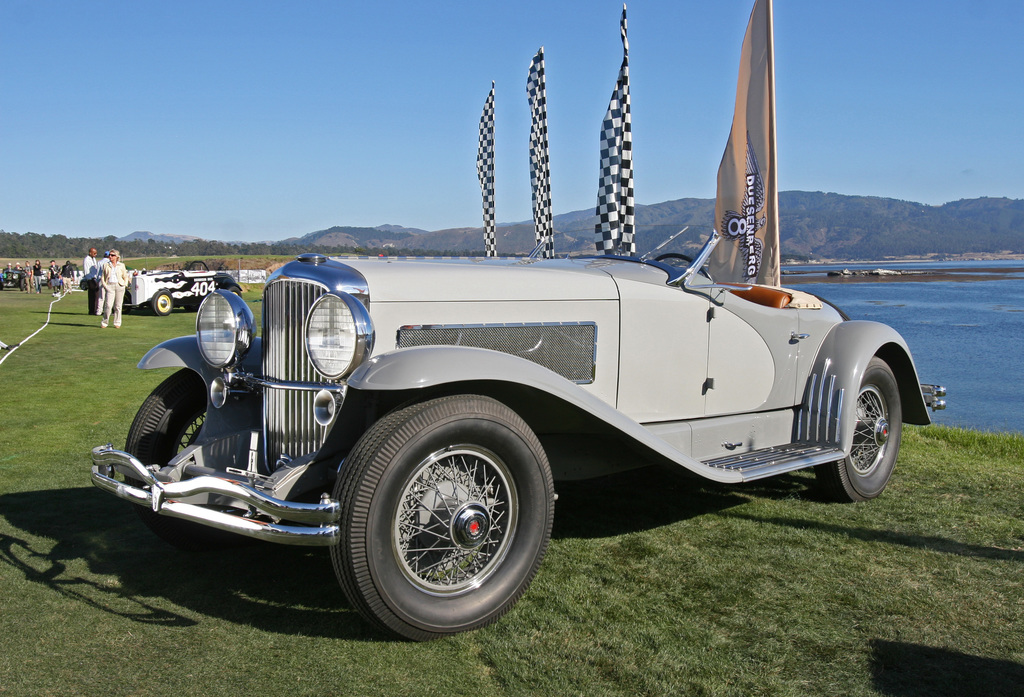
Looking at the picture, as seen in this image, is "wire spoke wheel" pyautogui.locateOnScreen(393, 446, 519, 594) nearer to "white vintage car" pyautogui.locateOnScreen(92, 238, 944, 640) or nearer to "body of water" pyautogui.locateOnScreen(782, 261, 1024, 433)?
"white vintage car" pyautogui.locateOnScreen(92, 238, 944, 640)

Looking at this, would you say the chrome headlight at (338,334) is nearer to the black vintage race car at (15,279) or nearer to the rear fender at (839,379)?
the rear fender at (839,379)

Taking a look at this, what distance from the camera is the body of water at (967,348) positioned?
9562mm

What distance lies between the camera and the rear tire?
11.5 feet

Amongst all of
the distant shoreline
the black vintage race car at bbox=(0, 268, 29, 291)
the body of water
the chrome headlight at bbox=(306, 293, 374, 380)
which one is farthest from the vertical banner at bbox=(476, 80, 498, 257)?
the distant shoreline

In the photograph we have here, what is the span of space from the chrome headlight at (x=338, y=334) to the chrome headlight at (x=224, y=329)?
2.08ft

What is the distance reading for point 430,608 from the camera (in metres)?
2.67

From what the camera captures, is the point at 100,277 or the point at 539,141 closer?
the point at 539,141

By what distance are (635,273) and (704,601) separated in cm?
162

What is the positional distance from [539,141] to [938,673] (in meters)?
12.4

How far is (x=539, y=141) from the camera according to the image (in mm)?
13828

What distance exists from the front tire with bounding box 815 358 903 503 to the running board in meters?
0.18

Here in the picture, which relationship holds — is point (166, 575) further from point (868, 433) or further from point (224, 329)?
point (868, 433)

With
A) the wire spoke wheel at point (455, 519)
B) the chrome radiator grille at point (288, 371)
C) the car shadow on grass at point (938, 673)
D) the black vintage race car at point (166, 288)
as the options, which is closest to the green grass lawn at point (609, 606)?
the car shadow on grass at point (938, 673)

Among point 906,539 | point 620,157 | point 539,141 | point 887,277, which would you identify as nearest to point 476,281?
point 906,539
